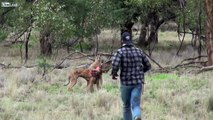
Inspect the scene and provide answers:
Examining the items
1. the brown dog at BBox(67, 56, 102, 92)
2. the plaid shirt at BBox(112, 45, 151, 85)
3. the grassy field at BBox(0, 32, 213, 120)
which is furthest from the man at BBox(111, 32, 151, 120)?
the brown dog at BBox(67, 56, 102, 92)

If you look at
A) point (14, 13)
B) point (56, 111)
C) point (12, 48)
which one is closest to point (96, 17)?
point (14, 13)

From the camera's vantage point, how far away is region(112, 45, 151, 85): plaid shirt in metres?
8.14

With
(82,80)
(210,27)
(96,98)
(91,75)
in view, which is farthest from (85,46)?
(96,98)

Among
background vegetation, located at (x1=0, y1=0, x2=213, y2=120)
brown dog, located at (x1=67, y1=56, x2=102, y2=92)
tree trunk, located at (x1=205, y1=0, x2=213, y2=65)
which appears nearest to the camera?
background vegetation, located at (x1=0, y1=0, x2=213, y2=120)

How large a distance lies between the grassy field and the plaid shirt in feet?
5.36

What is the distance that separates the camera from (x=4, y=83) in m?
14.1

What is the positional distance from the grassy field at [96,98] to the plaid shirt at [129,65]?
1.63 m

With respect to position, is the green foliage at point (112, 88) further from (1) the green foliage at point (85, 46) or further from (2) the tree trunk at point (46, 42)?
(1) the green foliage at point (85, 46)

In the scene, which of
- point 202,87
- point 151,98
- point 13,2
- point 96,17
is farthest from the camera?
point 13,2

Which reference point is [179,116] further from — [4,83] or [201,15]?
[201,15]

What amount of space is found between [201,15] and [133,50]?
13570mm

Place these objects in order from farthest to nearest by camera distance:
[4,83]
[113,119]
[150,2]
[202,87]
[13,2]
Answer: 1. [13,2]
2. [150,2]
3. [4,83]
4. [202,87]
5. [113,119]

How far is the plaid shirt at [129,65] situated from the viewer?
26.7 feet

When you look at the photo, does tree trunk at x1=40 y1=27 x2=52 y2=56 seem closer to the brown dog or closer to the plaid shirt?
the brown dog
